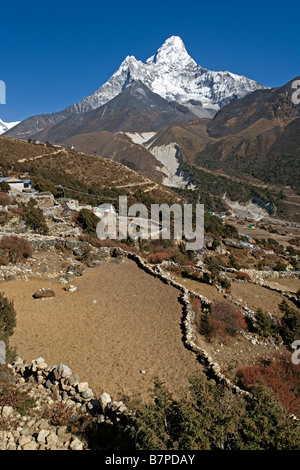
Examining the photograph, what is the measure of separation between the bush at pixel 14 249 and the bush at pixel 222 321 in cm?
940

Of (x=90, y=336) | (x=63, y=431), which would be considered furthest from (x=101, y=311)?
(x=63, y=431)

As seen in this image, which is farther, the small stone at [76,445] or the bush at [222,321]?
the bush at [222,321]

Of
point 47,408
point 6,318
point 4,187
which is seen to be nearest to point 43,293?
point 6,318

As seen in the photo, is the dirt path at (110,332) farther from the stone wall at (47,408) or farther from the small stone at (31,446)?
the small stone at (31,446)

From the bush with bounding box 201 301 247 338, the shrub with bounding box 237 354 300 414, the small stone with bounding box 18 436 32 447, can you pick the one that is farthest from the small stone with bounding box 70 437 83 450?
the bush with bounding box 201 301 247 338

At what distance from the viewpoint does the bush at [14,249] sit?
1401 cm

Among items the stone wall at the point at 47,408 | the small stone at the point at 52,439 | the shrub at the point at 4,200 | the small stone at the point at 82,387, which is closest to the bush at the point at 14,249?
the stone wall at the point at 47,408

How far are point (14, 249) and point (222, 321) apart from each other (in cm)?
1047

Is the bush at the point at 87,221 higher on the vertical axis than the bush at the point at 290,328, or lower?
higher

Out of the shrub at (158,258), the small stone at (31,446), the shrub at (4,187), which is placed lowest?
Answer: the small stone at (31,446)

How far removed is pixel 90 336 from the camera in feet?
30.0

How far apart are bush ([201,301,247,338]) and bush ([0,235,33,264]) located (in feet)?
30.9

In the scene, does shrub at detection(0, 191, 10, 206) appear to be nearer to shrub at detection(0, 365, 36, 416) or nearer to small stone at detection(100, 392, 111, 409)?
shrub at detection(0, 365, 36, 416)
